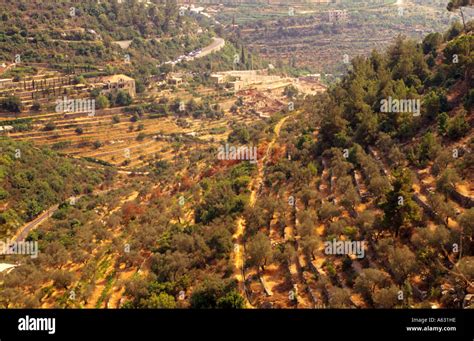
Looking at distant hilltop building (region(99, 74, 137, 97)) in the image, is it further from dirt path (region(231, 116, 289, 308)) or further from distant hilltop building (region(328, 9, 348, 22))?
distant hilltop building (region(328, 9, 348, 22))

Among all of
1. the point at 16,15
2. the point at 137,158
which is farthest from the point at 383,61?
the point at 16,15

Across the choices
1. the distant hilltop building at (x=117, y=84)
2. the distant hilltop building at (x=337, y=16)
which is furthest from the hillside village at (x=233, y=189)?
the distant hilltop building at (x=337, y=16)

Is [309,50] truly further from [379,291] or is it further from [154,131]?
[379,291]

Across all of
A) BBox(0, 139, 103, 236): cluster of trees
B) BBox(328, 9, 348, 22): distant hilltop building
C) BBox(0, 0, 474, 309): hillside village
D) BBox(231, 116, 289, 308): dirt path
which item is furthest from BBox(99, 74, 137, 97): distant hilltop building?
BBox(328, 9, 348, 22): distant hilltop building

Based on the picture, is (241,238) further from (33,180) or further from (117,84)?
(117,84)

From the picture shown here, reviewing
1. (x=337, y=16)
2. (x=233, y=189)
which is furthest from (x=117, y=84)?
(x=337, y=16)

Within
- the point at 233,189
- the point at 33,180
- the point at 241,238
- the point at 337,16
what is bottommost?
the point at 33,180

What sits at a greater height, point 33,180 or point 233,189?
point 233,189

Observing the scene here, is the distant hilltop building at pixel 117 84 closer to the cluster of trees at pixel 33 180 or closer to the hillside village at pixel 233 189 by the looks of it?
the hillside village at pixel 233 189

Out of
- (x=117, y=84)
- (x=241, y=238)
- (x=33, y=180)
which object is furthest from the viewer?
(x=117, y=84)
